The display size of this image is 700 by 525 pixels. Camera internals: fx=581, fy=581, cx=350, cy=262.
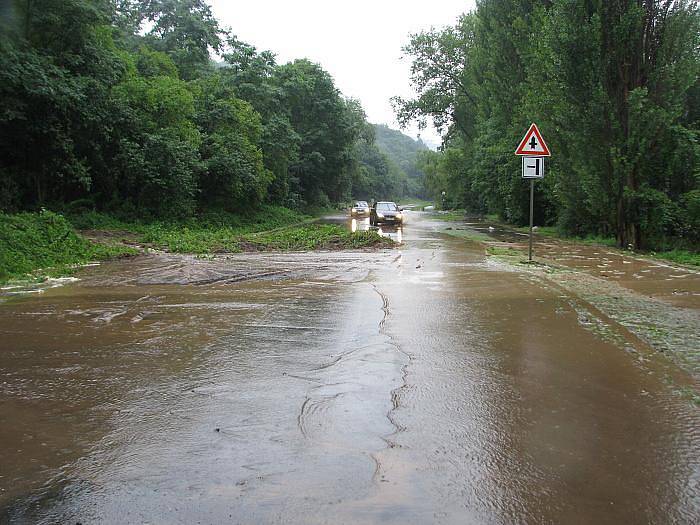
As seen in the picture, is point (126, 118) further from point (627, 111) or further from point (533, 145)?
point (627, 111)

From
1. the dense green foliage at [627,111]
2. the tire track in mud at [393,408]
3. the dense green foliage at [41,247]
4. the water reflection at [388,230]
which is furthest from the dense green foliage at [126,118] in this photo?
the dense green foliage at [627,111]

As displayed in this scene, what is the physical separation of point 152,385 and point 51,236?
38.7ft

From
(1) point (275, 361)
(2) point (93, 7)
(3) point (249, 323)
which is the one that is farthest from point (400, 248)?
(2) point (93, 7)

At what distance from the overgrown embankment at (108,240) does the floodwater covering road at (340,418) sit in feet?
18.4

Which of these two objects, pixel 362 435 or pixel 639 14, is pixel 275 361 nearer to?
pixel 362 435

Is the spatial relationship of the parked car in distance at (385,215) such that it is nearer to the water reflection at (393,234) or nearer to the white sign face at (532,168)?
the water reflection at (393,234)

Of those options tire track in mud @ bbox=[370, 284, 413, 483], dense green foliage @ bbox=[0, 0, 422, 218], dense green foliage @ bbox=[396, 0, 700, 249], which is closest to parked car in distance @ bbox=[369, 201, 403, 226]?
dense green foliage @ bbox=[0, 0, 422, 218]

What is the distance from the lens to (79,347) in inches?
251

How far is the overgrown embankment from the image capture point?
43.9 feet

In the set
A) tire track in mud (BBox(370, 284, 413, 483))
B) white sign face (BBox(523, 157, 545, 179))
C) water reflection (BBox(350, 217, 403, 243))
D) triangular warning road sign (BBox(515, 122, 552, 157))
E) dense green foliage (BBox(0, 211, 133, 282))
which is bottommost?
water reflection (BBox(350, 217, 403, 243))

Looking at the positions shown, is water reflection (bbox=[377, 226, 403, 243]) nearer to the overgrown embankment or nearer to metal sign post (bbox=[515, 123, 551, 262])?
the overgrown embankment

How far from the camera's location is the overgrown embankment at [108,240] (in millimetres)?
13367

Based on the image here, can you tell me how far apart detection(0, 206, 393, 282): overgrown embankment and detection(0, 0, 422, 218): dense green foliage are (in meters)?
1.71

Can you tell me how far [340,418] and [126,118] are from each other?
24.2m
